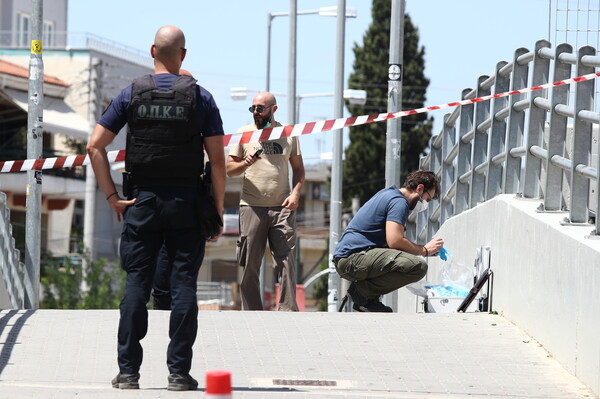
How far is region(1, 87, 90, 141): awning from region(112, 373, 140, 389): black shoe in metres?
38.8

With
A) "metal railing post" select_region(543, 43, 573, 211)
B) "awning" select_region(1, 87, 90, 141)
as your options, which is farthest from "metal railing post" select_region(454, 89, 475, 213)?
"awning" select_region(1, 87, 90, 141)

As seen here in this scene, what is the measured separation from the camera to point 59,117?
164ft

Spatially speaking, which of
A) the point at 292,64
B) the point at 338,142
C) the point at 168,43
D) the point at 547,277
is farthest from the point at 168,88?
the point at 292,64

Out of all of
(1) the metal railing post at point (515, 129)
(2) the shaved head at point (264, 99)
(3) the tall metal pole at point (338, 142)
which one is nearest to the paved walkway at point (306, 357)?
(1) the metal railing post at point (515, 129)

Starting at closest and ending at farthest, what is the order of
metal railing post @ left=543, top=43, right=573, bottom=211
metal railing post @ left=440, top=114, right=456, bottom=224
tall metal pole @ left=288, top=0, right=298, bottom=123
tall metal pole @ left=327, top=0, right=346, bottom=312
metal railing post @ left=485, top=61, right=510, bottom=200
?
metal railing post @ left=543, top=43, right=573, bottom=211 < metal railing post @ left=485, top=61, right=510, bottom=200 < metal railing post @ left=440, top=114, right=456, bottom=224 < tall metal pole @ left=327, top=0, right=346, bottom=312 < tall metal pole @ left=288, top=0, right=298, bottom=123

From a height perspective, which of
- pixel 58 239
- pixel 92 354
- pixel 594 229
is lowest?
pixel 58 239

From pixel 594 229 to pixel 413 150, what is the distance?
54.5 meters

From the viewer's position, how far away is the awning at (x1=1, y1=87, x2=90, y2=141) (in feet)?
150

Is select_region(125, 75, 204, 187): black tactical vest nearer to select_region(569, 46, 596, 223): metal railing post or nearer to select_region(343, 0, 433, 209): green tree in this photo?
select_region(569, 46, 596, 223): metal railing post

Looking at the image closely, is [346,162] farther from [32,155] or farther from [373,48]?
[32,155]

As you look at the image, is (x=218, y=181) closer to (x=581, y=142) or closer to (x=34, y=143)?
(x=581, y=142)

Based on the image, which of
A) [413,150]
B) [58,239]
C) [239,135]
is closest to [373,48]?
[413,150]

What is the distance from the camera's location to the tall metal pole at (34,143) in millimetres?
12180

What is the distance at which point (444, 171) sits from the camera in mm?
15023
